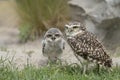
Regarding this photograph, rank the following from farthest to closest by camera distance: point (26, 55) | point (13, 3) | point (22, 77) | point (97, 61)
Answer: point (13, 3) < point (26, 55) < point (97, 61) < point (22, 77)

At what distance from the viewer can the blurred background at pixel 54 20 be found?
30.4ft

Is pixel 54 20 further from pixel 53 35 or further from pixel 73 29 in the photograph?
pixel 73 29

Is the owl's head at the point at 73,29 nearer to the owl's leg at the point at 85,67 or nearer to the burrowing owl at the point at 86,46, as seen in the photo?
the burrowing owl at the point at 86,46

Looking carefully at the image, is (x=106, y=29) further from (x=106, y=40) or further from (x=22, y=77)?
(x=22, y=77)

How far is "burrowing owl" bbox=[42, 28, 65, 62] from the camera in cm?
770

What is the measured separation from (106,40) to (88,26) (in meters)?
0.47

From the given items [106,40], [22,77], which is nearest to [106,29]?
[106,40]

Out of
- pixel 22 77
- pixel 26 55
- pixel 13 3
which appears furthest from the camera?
pixel 13 3

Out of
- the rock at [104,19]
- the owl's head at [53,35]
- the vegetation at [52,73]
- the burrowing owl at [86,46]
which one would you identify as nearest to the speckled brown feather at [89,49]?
the burrowing owl at [86,46]

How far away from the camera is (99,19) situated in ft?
30.6

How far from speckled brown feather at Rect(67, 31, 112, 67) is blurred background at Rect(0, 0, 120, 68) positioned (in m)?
1.90

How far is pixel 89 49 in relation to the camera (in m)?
6.70

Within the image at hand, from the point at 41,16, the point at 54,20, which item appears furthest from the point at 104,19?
the point at 41,16

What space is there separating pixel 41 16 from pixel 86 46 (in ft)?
12.9
